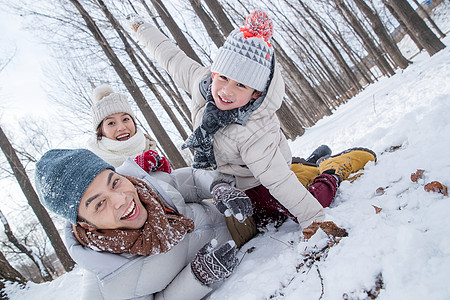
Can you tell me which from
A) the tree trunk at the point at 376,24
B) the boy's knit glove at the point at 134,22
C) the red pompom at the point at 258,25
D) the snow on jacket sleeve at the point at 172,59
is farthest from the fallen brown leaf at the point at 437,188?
the tree trunk at the point at 376,24

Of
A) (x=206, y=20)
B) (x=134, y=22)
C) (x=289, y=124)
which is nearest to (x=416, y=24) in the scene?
(x=289, y=124)

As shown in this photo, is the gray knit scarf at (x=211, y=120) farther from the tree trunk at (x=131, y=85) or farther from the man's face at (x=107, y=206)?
the tree trunk at (x=131, y=85)

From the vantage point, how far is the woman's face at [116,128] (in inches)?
106

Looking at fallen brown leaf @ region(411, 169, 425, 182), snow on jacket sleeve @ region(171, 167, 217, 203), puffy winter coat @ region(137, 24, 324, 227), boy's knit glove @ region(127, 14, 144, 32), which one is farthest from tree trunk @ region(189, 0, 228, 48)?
fallen brown leaf @ region(411, 169, 425, 182)

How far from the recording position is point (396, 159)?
5.93 feet

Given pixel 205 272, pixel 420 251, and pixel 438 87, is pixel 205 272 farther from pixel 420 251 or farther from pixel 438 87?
pixel 438 87

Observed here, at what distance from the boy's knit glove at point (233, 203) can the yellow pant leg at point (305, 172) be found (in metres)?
0.98

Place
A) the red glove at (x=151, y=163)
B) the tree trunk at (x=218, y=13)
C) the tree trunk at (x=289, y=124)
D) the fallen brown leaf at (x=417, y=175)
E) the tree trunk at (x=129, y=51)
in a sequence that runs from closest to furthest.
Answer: the fallen brown leaf at (x=417, y=175) < the red glove at (x=151, y=163) < the tree trunk at (x=218, y=13) < the tree trunk at (x=129, y=51) < the tree trunk at (x=289, y=124)

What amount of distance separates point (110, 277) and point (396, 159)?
212 cm

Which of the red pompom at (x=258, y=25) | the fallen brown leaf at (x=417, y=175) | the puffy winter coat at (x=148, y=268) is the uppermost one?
the red pompom at (x=258, y=25)

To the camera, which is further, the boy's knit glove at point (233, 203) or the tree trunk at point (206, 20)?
the tree trunk at point (206, 20)

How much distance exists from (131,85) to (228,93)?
224 inches

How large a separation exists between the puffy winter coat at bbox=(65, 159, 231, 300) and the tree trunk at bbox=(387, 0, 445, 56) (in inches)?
274

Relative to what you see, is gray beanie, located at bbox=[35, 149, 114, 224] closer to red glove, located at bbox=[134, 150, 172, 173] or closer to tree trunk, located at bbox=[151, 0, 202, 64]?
red glove, located at bbox=[134, 150, 172, 173]
